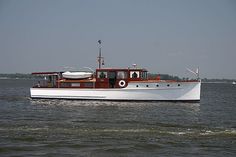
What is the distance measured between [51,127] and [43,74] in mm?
21198

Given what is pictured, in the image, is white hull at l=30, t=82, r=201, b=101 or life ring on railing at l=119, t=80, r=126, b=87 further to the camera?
life ring on railing at l=119, t=80, r=126, b=87

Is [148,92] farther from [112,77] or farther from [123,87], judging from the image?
[112,77]

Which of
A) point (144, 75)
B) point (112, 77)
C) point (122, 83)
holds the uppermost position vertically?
point (144, 75)

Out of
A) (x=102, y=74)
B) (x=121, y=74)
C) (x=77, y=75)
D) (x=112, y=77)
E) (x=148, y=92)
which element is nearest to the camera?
(x=148, y=92)

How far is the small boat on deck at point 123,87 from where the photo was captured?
33750 mm

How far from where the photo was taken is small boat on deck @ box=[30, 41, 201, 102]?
33.8 metres

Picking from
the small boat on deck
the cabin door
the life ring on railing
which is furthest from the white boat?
the life ring on railing

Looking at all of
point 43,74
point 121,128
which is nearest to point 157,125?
point 121,128

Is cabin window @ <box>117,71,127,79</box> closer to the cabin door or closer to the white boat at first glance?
the cabin door

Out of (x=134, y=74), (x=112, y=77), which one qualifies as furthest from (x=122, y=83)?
(x=134, y=74)

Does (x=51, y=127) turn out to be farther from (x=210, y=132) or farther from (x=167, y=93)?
(x=167, y=93)

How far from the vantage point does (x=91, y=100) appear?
115 feet

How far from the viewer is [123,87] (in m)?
34.1

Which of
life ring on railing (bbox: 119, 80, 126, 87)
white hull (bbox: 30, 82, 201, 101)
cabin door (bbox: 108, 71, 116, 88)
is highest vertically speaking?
cabin door (bbox: 108, 71, 116, 88)
